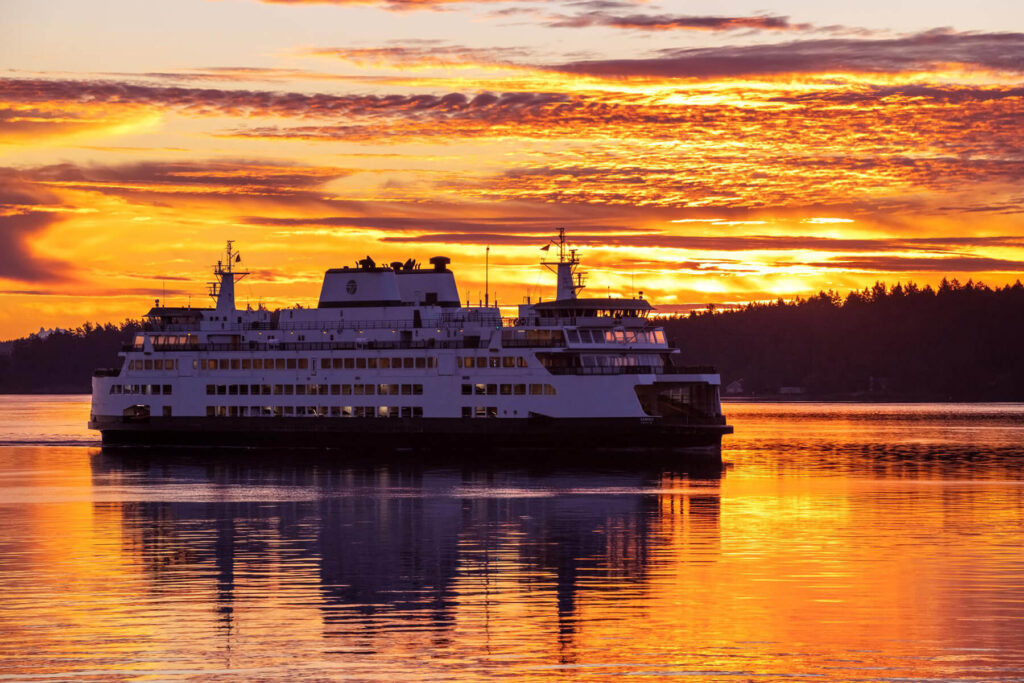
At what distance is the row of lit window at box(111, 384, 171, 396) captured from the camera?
9331 centimetres

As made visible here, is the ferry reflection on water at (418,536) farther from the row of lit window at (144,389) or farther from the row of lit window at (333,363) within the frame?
the row of lit window at (144,389)

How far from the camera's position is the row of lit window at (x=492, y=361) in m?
82.2

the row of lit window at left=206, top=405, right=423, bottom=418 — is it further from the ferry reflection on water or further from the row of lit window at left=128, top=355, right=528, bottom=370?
the ferry reflection on water

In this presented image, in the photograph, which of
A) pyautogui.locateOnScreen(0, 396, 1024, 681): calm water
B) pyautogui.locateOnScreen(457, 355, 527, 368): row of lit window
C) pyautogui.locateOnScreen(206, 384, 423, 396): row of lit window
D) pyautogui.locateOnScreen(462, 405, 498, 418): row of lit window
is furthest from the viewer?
pyautogui.locateOnScreen(206, 384, 423, 396): row of lit window

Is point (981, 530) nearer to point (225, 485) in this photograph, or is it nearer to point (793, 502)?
point (793, 502)

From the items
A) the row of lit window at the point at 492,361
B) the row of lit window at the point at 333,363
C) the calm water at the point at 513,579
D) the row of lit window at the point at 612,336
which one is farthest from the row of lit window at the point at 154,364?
the row of lit window at the point at 612,336

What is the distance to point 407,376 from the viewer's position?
86.4 metres

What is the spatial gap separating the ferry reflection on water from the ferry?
7.58 m

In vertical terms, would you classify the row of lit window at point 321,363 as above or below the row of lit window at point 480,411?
above

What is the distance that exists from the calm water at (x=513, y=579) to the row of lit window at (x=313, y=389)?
1899cm

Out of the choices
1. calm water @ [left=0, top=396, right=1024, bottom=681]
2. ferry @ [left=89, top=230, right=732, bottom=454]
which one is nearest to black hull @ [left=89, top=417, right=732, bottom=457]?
ferry @ [left=89, top=230, right=732, bottom=454]

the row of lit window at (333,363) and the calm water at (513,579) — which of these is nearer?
the calm water at (513,579)

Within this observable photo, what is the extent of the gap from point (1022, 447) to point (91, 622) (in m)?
84.2

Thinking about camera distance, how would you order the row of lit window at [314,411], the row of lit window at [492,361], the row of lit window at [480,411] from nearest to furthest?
1. the row of lit window at [492,361]
2. the row of lit window at [480,411]
3. the row of lit window at [314,411]
